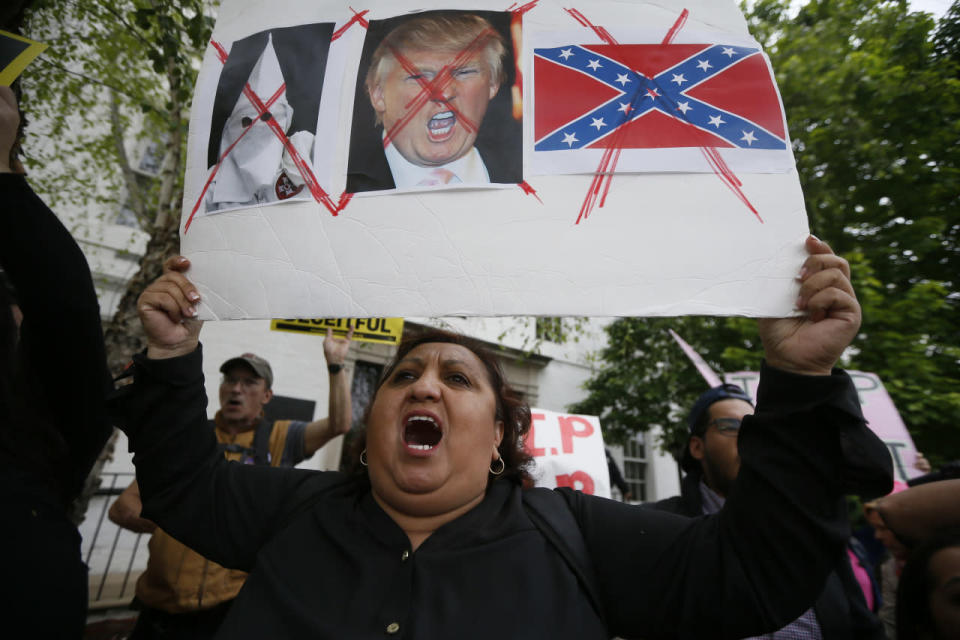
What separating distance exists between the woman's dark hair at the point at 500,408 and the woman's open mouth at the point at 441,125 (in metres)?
0.67

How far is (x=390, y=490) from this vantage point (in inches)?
51.6

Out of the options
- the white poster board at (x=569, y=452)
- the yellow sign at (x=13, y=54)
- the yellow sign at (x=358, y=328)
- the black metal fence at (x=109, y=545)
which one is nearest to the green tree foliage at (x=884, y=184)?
the white poster board at (x=569, y=452)

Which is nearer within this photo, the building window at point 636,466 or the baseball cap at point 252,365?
the baseball cap at point 252,365

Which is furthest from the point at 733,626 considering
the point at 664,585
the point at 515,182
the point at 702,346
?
the point at 702,346

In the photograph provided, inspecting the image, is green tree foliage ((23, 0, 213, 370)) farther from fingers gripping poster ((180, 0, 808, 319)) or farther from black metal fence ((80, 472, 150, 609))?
black metal fence ((80, 472, 150, 609))

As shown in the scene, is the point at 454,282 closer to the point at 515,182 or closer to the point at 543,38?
the point at 515,182

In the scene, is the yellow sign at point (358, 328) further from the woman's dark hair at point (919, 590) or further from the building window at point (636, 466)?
the building window at point (636, 466)

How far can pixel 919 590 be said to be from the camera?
1369 millimetres

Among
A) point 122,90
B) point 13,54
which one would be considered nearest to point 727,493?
A: point 13,54

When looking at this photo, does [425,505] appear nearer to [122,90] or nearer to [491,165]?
[491,165]

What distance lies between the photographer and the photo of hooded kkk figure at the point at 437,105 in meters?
1.31

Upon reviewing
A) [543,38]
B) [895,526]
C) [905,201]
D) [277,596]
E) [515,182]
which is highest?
[905,201]

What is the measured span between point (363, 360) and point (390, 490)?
311 inches

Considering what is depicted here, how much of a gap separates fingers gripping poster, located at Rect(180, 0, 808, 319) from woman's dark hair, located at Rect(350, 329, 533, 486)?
0.50 meters
